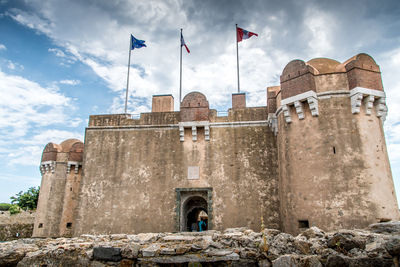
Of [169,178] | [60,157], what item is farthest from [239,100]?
[60,157]

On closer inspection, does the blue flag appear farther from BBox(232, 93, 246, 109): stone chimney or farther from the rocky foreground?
the rocky foreground

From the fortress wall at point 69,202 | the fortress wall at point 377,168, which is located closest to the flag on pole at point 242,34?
the fortress wall at point 377,168

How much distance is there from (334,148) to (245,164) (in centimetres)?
474

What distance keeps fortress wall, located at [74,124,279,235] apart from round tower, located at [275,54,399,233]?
5.55 feet

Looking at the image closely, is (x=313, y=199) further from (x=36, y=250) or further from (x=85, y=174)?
(x=85, y=174)

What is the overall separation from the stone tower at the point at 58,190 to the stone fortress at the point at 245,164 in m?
0.07

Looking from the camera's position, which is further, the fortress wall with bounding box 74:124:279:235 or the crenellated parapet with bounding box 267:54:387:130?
the fortress wall with bounding box 74:124:279:235

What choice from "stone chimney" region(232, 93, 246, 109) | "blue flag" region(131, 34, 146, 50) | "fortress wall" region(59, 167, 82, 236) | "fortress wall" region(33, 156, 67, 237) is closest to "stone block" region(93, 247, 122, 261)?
"stone chimney" region(232, 93, 246, 109)

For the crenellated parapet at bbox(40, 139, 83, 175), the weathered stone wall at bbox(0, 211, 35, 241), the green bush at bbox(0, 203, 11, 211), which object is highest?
the crenellated parapet at bbox(40, 139, 83, 175)

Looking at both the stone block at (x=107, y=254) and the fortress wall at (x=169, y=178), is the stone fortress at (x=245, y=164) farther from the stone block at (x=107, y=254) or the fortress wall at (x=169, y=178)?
the stone block at (x=107, y=254)

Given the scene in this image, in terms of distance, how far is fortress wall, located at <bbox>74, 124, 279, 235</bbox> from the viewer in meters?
15.1

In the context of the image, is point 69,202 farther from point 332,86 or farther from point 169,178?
point 332,86

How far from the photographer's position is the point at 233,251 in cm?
692

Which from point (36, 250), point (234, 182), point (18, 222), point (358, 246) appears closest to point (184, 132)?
point (234, 182)
